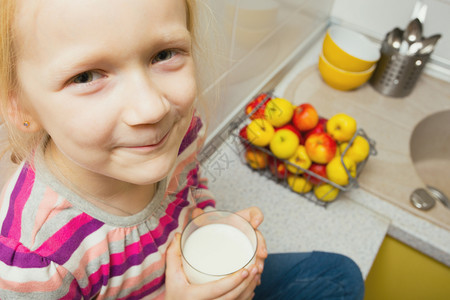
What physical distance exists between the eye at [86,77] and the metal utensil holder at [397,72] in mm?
1117

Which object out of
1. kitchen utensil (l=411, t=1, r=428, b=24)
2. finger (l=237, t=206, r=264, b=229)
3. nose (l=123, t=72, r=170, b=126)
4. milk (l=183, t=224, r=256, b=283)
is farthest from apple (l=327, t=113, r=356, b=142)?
nose (l=123, t=72, r=170, b=126)

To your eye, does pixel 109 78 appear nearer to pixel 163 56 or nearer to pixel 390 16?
pixel 163 56

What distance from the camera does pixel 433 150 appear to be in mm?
1456

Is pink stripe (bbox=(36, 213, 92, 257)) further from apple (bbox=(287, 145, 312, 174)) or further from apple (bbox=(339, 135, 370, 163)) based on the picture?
apple (bbox=(339, 135, 370, 163))

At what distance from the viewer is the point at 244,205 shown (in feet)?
3.51

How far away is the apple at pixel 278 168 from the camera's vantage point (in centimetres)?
108

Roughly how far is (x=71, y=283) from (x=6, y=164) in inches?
8.5

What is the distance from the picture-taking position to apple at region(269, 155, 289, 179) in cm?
108

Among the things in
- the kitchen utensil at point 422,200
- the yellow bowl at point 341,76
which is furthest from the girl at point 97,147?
the yellow bowl at point 341,76

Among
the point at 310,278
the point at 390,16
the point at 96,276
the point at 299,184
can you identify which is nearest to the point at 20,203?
the point at 96,276

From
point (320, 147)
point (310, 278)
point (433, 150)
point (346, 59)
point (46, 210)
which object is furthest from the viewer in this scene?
point (433, 150)

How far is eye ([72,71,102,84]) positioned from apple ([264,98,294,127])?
27.3 inches

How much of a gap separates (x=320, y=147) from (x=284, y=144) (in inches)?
3.3

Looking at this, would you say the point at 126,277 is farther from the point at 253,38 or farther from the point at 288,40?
the point at 288,40
